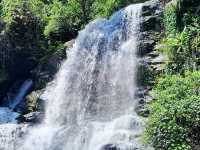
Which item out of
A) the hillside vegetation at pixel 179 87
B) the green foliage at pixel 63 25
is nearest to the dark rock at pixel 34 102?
the green foliage at pixel 63 25

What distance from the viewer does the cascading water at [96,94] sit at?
17.8 m

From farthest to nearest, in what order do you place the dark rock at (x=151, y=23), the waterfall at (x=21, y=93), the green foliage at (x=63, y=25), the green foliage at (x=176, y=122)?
the green foliage at (x=63, y=25), the waterfall at (x=21, y=93), the dark rock at (x=151, y=23), the green foliage at (x=176, y=122)

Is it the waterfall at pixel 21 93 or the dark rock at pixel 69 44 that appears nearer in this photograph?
the dark rock at pixel 69 44

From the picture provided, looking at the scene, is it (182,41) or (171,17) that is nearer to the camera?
(182,41)

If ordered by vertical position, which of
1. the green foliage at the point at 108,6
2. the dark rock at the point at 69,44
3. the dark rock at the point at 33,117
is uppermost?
the green foliage at the point at 108,6

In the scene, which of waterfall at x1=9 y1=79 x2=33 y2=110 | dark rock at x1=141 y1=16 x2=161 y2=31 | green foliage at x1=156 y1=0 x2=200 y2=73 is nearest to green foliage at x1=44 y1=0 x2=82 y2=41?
waterfall at x1=9 y1=79 x2=33 y2=110

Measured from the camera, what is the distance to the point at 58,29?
26078 mm

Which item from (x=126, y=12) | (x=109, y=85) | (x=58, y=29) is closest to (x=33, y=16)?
(x=58, y=29)

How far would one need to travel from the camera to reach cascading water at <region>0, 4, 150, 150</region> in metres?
17.8

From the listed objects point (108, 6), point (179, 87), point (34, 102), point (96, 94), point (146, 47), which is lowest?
point (34, 102)

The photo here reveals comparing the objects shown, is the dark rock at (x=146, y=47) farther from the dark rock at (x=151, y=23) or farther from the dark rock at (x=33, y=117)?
the dark rock at (x=33, y=117)

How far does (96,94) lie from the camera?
2022cm

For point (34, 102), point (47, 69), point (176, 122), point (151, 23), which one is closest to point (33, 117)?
point (34, 102)

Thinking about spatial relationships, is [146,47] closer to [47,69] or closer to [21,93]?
[47,69]
